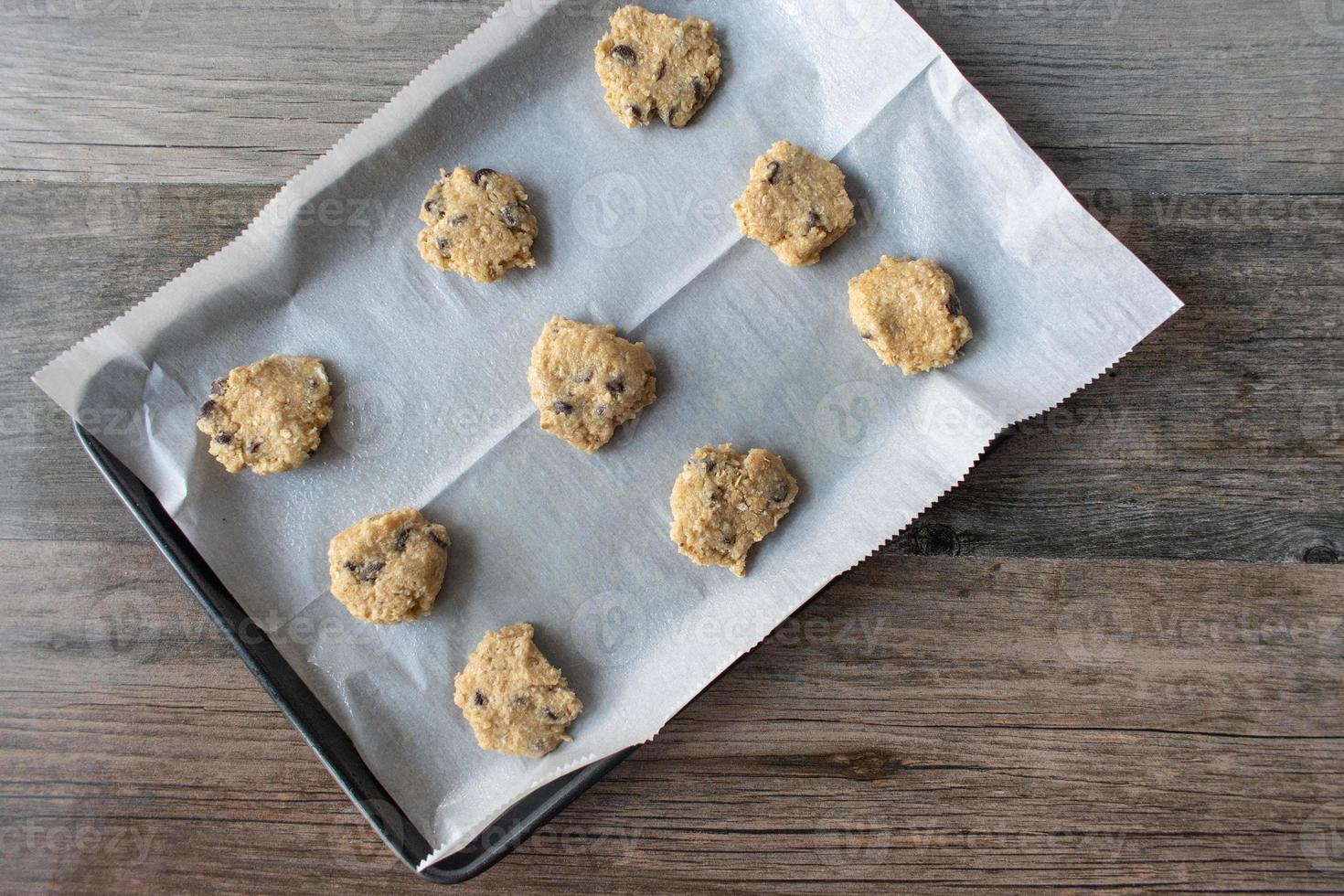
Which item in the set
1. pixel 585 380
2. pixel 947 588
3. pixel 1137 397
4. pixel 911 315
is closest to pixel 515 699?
pixel 585 380

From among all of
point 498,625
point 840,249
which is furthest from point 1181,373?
point 498,625

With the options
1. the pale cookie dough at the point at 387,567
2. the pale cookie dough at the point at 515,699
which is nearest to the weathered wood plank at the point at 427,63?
the pale cookie dough at the point at 387,567

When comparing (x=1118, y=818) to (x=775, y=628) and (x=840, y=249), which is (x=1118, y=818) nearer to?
(x=775, y=628)

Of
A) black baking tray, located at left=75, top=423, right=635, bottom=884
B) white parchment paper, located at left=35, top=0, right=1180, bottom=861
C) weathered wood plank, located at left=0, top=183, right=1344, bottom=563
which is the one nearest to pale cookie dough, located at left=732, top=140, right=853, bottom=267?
white parchment paper, located at left=35, top=0, right=1180, bottom=861

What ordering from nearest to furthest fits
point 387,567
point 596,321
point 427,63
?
point 387,567 → point 596,321 → point 427,63

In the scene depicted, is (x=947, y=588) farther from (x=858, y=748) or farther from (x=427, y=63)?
(x=427, y=63)

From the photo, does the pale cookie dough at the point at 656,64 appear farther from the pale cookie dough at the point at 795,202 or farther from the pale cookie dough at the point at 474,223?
the pale cookie dough at the point at 474,223

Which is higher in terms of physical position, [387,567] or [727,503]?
[387,567]

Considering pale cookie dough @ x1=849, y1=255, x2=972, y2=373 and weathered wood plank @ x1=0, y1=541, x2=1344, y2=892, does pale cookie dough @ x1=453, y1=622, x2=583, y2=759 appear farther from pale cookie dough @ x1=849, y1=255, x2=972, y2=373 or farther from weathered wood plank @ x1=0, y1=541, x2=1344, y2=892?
pale cookie dough @ x1=849, y1=255, x2=972, y2=373
